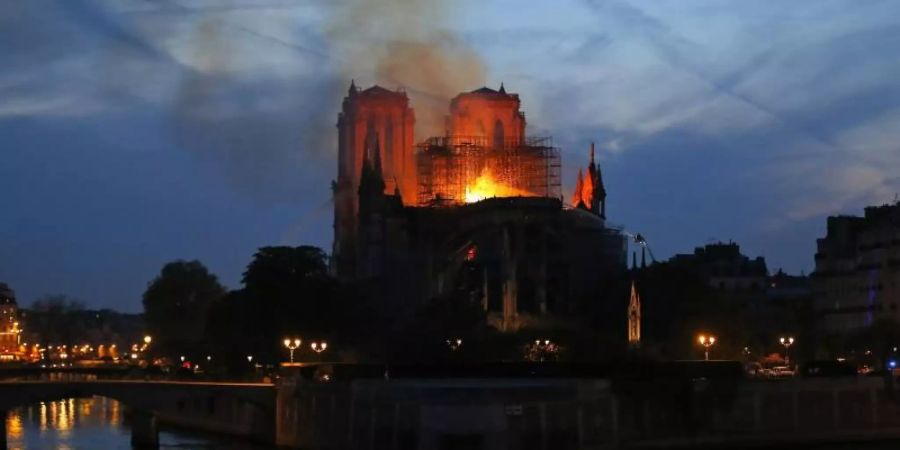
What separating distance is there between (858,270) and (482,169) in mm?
53117

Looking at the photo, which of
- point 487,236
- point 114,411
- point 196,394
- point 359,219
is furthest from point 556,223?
point 196,394

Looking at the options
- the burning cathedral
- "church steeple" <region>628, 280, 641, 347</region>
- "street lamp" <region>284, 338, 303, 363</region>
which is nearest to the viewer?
"street lamp" <region>284, 338, 303, 363</region>

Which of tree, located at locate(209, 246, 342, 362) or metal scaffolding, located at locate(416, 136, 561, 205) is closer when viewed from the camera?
tree, located at locate(209, 246, 342, 362)

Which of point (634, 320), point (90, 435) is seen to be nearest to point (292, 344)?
point (634, 320)

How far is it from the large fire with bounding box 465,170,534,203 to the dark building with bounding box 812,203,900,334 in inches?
1506

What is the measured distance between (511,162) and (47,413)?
5962 cm

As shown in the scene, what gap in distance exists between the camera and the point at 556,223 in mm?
161500

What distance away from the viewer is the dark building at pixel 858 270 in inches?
5015

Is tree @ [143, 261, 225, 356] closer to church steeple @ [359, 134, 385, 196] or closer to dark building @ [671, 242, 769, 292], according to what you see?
church steeple @ [359, 134, 385, 196]

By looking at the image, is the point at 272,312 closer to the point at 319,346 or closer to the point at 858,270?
the point at 319,346

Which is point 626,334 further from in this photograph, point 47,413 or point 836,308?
point 47,413

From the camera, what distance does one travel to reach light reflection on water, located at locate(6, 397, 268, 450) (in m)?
91.2

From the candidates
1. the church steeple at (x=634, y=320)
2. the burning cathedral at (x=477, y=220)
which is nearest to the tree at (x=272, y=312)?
the burning cathedral at (x=477, y=220)

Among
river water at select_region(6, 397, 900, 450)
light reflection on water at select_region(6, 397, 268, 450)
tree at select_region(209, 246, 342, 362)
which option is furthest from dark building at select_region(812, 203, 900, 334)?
light reflection on water at select_region(6, 397, 268, 450)
